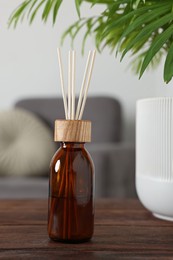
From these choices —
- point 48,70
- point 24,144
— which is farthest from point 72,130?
point 48,70

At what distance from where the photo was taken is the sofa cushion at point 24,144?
2283 mm

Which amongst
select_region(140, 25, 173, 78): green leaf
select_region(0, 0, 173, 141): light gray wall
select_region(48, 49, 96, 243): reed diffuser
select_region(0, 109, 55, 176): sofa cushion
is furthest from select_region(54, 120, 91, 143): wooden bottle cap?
select_region(0, 0, 173, 141): light gray wall

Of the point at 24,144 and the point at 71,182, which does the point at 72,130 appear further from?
the point at 24,144

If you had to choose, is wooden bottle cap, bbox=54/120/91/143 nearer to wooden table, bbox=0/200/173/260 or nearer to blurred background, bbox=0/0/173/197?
wooden table, bbox=0/200/173/260

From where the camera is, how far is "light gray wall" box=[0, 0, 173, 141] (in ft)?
9.17

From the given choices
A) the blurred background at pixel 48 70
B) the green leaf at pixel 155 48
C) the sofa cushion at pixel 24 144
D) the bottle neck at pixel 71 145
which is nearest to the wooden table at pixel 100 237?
the bottle neck at pixel 71 145

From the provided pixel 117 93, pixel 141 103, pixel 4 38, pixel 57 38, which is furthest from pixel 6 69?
pixel 141 103

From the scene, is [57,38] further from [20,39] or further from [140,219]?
[140,219]

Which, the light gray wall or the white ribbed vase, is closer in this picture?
the white ribbed vase

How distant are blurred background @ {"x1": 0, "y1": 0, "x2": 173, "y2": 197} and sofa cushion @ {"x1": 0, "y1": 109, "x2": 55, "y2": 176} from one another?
1.17ft

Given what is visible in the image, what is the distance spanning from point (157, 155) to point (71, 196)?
221 millimetres

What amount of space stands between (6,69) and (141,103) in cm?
205

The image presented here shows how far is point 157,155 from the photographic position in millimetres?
815

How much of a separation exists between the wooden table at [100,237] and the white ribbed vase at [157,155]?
4 centimetres
